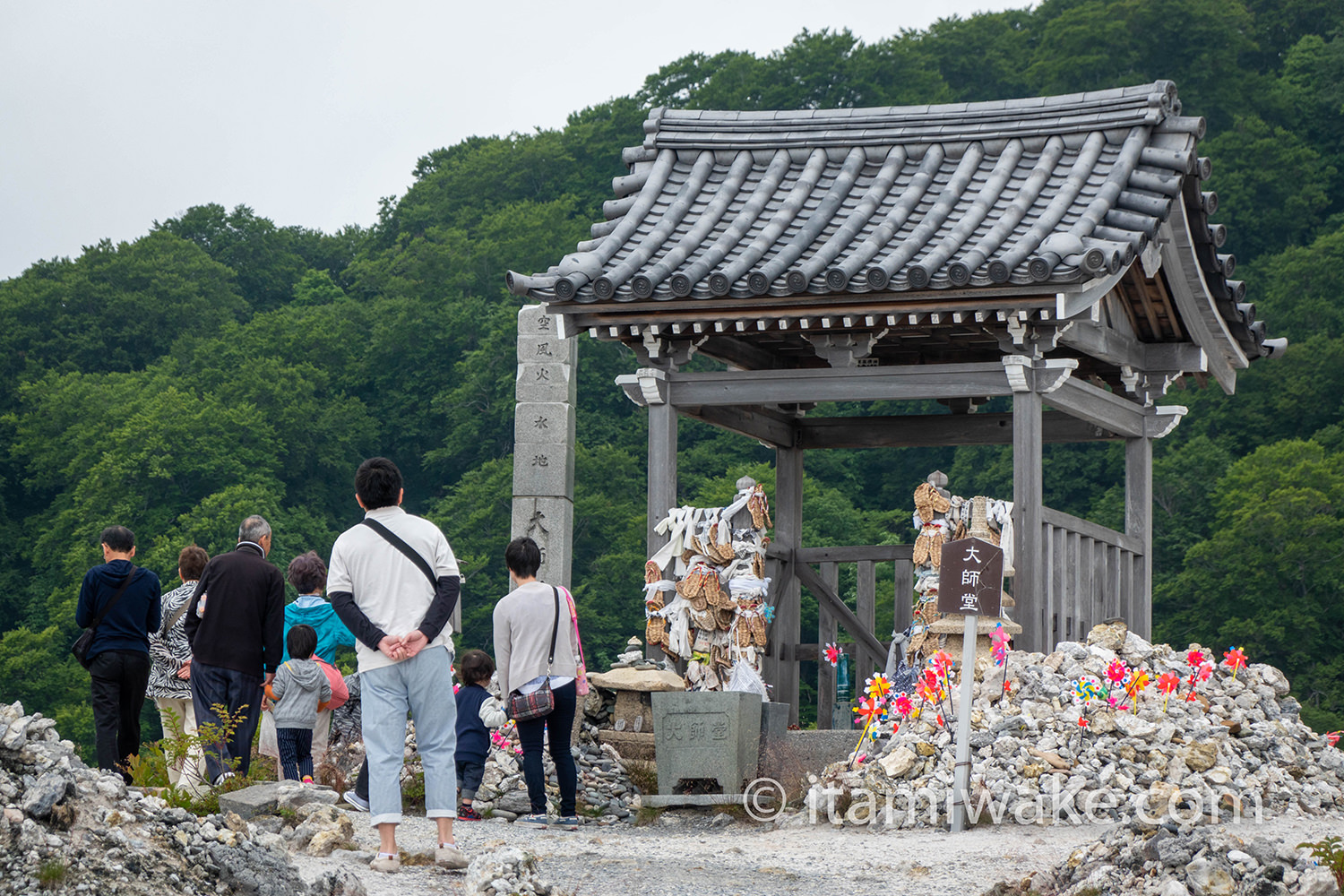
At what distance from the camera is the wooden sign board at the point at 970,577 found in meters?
8.62

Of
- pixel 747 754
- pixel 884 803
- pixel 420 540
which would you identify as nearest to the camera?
pixel 420 540

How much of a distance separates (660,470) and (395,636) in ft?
18.5

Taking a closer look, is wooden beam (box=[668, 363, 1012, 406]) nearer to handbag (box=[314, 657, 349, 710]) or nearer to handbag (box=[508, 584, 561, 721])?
handbag (box=[508, 584, 561, 721])

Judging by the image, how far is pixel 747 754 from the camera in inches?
416

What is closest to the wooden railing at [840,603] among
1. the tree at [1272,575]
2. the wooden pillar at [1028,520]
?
the wooden pillar at [1028,520]

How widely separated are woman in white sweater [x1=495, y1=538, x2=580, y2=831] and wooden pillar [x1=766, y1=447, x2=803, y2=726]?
16.2 feet

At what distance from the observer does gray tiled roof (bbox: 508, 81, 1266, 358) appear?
36.7 ft

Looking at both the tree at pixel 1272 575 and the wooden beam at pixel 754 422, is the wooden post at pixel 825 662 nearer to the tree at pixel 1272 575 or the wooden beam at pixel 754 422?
the wooden beam at pixel 754 422

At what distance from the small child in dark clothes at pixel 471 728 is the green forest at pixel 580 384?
2208cm

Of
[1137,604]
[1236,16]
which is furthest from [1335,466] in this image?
[1137,604]

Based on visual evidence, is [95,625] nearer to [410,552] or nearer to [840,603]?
[410,552]

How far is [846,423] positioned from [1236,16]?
30292 mm

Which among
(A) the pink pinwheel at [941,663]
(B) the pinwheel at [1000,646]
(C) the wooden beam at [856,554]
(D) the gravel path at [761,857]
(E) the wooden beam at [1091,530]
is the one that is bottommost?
(D) the gravel path at [761,857]

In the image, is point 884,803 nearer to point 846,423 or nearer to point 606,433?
point 846,423
